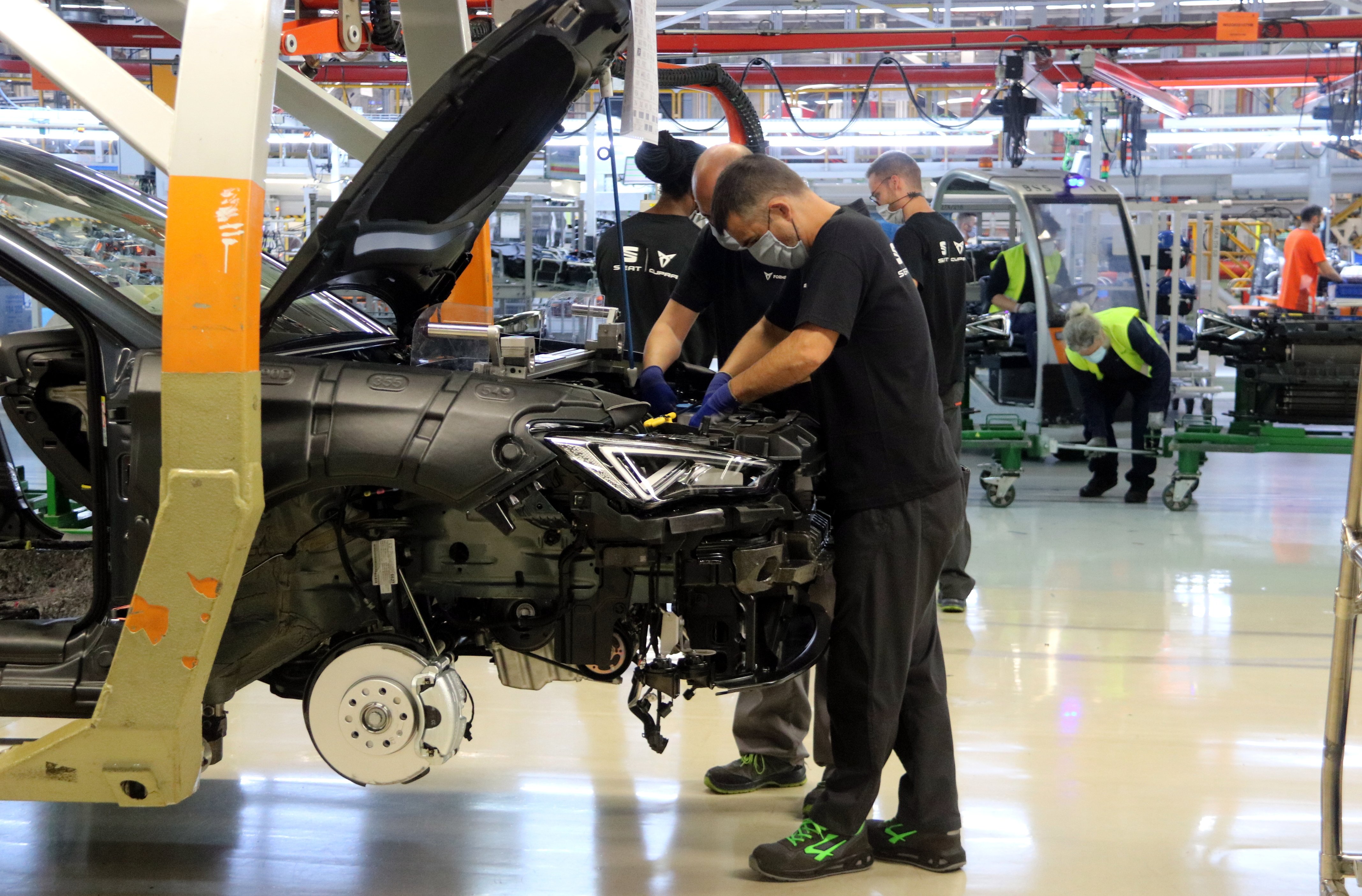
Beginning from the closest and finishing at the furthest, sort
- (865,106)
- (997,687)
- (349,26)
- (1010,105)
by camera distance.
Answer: (349,26)
(997,687)
(1010,105)
(865,106)

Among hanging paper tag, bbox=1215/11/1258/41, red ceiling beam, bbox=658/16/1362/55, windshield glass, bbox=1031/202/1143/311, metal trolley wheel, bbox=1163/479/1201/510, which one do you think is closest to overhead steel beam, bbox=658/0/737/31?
red ceiling beam, bbox=658/16/1362/55

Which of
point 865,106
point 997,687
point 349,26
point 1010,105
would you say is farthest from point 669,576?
point 865,106

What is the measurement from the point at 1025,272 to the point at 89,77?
6.80m

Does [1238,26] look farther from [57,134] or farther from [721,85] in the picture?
[57,134]

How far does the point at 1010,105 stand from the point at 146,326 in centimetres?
774

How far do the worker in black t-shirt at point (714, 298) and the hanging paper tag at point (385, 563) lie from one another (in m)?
0.94

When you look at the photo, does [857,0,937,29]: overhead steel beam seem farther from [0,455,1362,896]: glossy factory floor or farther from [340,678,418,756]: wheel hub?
[340,678,418,756]: wheel hub

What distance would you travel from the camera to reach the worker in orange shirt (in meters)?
10.2

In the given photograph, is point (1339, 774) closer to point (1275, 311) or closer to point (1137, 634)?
point (1137, 634)

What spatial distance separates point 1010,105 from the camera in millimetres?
9008

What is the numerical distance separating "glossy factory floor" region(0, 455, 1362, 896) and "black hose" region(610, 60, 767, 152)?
220 centimetres

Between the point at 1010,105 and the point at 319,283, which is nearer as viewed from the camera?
the point at 319,283

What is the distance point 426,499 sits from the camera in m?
2.46

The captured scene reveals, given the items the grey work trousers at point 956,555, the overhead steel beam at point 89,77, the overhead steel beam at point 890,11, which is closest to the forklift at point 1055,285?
the overhead steel beam at point 890,11
